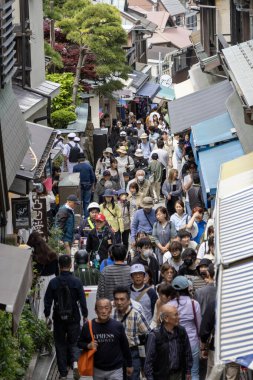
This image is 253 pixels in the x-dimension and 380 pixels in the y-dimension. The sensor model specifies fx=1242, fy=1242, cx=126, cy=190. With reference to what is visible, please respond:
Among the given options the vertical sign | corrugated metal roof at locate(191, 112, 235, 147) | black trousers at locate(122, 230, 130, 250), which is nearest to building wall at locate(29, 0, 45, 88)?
corrugated metal roof at locate(191, 112, 235, 147)

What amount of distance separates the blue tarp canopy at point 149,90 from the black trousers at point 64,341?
2035 inches

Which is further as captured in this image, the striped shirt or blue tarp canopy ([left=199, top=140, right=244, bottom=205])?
blue tarp canopy ([left=199, top=140, right=244, bottom=205])

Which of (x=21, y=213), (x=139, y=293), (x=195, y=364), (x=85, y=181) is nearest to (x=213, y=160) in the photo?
(x=21, y=213)

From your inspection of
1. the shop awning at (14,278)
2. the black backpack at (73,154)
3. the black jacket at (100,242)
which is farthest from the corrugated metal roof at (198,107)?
the shop awning at (14,278)

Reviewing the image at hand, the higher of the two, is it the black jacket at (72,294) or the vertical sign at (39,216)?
the black jacket at (72,294)

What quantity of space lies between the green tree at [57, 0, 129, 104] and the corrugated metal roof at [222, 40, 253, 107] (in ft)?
65.7

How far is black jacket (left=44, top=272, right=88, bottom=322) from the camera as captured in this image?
48.4 ft

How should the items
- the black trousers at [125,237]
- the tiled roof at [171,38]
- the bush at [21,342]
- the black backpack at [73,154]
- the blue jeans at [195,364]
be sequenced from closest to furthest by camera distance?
the bush at [21,342], the blue jeans at [195,364], the black trousers at [125,237], the black backpack at [73,154], the tiled roof at [171,38]

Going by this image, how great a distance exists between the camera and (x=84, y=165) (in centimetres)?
2847

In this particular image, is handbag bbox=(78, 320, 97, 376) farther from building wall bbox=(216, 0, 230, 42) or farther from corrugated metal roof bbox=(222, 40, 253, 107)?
building wall bbox=(216, 0, 230, 42)

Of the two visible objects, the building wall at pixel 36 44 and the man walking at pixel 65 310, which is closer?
the man walking at pixel 65 310

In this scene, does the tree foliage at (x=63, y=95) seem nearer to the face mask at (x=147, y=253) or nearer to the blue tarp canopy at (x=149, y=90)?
the face mask at (x=147, y=253)

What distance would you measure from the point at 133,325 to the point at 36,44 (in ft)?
56.5

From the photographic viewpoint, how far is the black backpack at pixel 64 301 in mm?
14742
